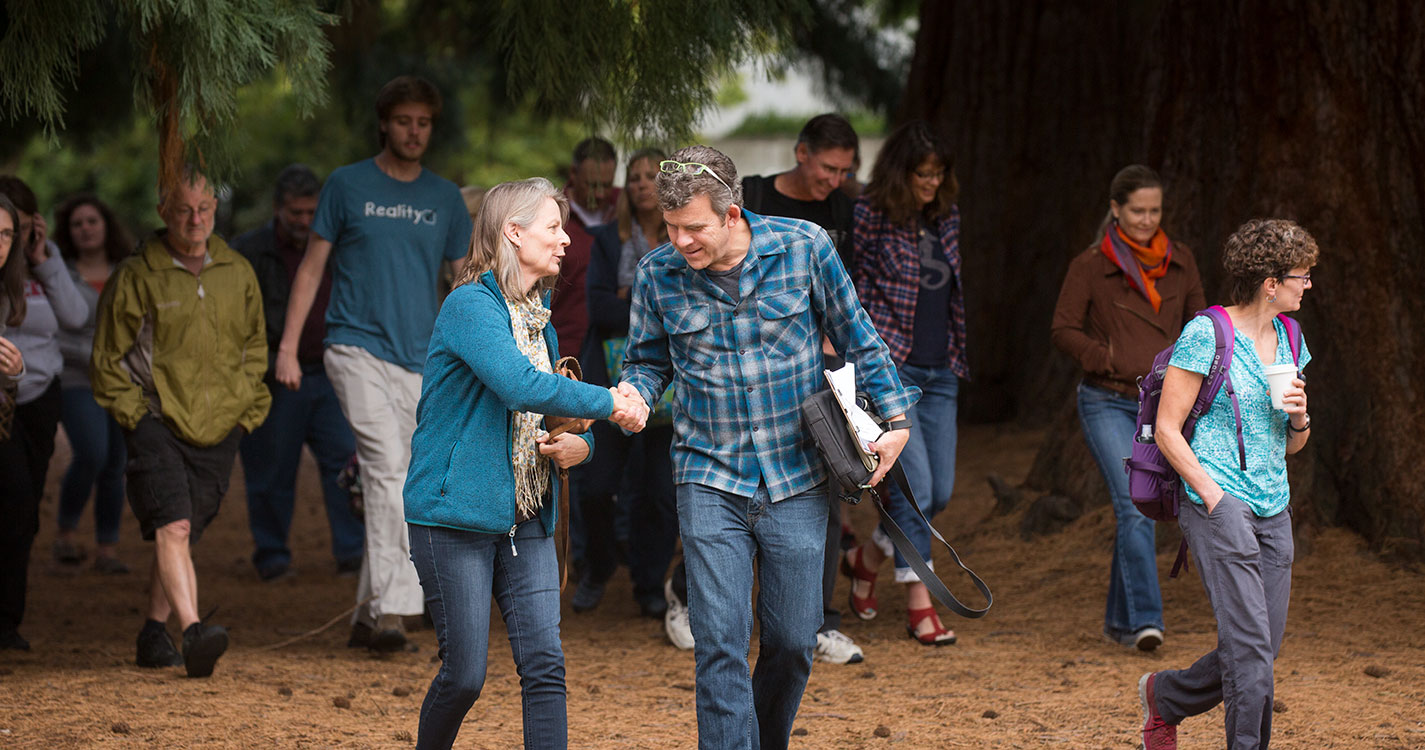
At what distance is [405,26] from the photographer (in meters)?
14.9

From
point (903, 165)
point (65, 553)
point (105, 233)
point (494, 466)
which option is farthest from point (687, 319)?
point (65, 553)

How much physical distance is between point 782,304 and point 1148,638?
2.75 meters

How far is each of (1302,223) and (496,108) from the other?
10.3 metres

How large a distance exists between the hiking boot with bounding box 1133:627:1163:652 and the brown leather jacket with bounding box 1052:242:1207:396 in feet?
3.11

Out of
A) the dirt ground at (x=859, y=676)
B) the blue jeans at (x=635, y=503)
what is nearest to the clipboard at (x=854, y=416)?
the dirt ground at (x=859, y=676)

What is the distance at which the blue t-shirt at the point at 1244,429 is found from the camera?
414 centimetres

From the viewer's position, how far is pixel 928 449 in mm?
6105

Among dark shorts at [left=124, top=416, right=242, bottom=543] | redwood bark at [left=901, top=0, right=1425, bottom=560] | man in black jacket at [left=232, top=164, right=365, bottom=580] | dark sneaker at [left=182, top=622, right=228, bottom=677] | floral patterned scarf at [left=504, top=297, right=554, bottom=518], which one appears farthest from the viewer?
man in black jacket at [left=232, top=164, right=365, bottom=580]

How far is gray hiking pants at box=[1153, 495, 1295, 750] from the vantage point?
400 cm

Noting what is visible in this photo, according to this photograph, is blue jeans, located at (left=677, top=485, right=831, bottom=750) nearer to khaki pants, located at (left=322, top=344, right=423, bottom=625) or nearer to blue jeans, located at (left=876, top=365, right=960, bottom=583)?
blue jeans, located at (left=876, top=365, right=960, bottom=583)

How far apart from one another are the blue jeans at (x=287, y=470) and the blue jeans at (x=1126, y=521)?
4437mm

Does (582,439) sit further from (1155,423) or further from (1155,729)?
(1155,729)

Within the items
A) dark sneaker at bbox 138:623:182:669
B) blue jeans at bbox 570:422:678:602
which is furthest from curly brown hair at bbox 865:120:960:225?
dark sneaker at bbox 138:623:182:669

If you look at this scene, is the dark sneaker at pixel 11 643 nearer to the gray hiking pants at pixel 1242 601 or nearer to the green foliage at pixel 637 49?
the green foliage at pixel 637 49
